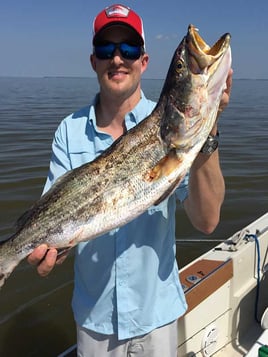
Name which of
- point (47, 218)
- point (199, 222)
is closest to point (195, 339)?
point (199, 222)

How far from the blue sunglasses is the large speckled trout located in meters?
0.54

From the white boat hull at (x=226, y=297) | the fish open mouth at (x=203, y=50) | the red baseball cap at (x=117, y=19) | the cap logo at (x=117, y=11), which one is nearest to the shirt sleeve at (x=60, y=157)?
the red baseball cap at (x=117, y=19)

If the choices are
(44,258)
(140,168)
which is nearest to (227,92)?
(140,168)

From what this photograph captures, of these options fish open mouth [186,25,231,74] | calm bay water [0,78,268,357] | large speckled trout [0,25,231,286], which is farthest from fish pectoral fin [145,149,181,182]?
calm bay water [0,78,268,357]

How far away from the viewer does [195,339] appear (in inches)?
167

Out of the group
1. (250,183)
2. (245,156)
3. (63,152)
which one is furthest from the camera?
(245,156)

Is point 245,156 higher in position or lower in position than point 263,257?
lower

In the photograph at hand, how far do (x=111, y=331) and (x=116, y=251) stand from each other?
0.55m

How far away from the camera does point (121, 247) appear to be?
288 centimetres

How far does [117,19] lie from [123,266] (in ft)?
5.60

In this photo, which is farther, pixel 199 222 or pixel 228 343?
pixel 228 343

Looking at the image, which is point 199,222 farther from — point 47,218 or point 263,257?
point 263,257

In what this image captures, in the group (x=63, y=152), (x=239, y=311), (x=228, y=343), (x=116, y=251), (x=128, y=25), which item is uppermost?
(x=128, y=25)

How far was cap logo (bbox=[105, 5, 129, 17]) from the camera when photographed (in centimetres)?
304
